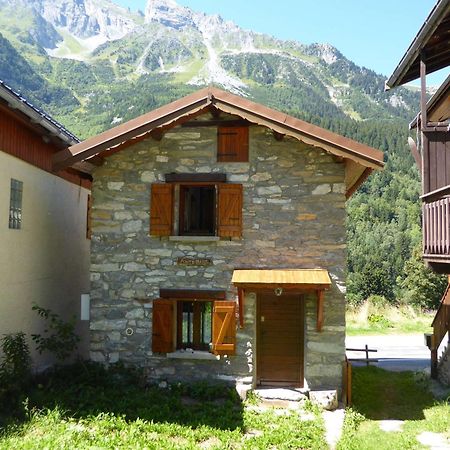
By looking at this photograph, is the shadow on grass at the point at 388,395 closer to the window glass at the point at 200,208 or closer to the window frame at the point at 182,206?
the window frame at the point at 182,206

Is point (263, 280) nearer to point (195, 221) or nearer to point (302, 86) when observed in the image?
point (195, 221)

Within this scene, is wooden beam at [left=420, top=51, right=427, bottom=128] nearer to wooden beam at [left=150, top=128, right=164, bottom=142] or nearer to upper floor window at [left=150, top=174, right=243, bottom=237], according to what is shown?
upper floor window at [left=150, top=174, right=243, bottom=237]

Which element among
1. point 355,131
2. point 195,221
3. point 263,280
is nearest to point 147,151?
point 195,221

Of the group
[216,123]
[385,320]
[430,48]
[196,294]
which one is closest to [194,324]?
[196,294]

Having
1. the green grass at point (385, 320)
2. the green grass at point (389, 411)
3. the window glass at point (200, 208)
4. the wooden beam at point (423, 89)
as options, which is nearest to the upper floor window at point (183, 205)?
the window glass at point (200, 208)

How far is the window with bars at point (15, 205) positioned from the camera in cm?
959

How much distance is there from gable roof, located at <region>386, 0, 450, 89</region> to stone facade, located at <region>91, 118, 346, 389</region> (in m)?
1.97

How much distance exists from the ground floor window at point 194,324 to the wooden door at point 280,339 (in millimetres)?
1038

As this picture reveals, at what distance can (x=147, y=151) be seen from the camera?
10.2 meters

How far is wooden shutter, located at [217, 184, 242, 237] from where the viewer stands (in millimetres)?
9789

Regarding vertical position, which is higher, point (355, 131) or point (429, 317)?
point (355, 131)

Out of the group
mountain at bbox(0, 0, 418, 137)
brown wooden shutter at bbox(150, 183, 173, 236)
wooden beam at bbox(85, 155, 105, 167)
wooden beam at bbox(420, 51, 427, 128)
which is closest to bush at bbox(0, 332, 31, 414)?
brown wooden shutter at bbox(150, 183, 173, 236)

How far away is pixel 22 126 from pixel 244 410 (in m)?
6.77

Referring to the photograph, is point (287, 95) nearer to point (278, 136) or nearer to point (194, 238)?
point (278, 136)
